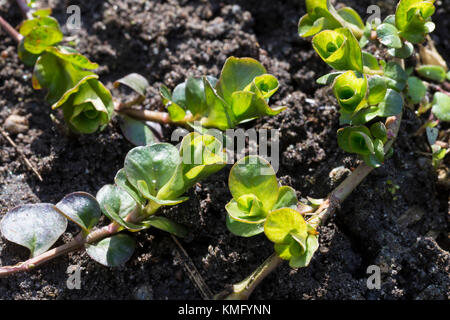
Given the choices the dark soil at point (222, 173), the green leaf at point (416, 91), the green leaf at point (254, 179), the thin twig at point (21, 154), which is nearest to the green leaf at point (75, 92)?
the dark soil at point (222, 173)

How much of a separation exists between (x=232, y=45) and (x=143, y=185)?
85 cm

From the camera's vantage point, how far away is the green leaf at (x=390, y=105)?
183 centimetres

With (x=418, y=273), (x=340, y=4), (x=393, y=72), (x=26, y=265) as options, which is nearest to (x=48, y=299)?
(x=26, y=265)

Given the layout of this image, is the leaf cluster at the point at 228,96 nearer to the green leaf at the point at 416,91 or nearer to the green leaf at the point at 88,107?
the green leaf at the point at 88,107

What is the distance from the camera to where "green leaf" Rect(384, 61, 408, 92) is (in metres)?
1.91

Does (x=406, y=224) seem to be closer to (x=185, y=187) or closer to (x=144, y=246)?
(x=185, y=187)

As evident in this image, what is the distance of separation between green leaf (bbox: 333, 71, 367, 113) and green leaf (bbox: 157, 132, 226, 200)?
18.4 inches

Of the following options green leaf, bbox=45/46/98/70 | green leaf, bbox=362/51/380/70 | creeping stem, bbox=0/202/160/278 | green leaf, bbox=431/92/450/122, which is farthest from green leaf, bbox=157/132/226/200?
green leaf, bbox=431/92/450/122

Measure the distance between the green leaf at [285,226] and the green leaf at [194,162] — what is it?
249 millimetres

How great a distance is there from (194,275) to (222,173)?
1.37 feet

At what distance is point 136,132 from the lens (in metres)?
2.04

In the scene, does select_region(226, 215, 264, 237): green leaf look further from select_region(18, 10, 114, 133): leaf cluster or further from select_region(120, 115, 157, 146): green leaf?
select_region(18, 10, 114, 133): leaf cluster

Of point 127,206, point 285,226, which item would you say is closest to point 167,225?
point 127,206

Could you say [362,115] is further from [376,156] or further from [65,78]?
[65,78]
